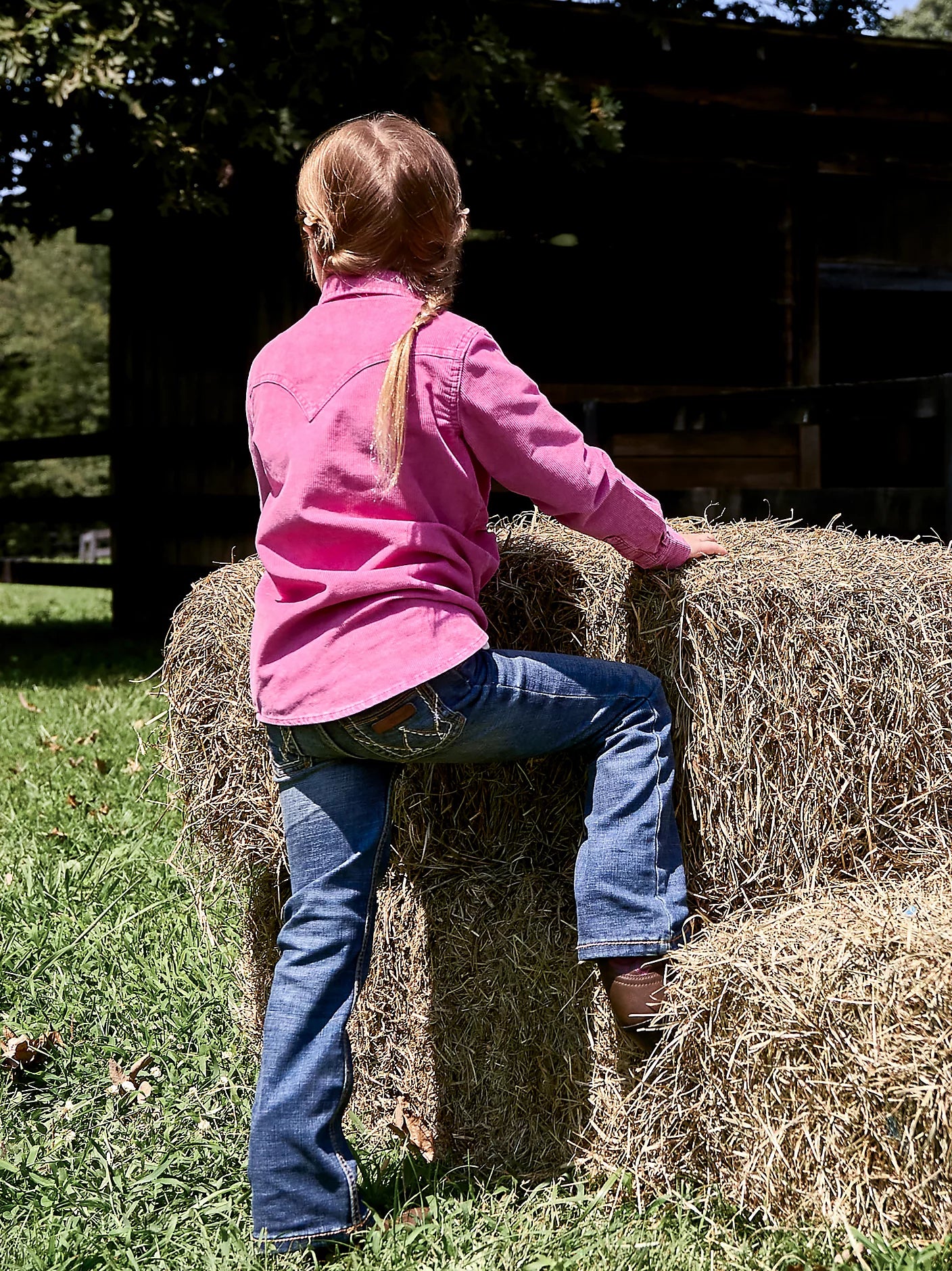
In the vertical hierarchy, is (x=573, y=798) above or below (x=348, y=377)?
below

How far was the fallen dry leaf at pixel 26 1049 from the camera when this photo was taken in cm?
274

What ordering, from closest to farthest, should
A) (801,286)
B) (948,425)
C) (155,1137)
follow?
(155,1137), (948,425), (801,286)

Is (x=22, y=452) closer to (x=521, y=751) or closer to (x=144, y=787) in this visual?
(x=144, y=787)

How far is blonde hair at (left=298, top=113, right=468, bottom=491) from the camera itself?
2.13 meters

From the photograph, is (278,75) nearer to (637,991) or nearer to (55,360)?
(637,991)

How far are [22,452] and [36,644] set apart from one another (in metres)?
1.74

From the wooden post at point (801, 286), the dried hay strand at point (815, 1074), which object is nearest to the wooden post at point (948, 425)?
the dried hay strand at point (815, 1074)

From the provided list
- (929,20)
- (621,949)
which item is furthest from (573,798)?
(929,20)

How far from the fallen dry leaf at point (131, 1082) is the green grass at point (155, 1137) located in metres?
0.02

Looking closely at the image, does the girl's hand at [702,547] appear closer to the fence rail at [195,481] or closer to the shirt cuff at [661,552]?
the shirt cuff at [661,552]

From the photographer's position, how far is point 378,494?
2.09 meters

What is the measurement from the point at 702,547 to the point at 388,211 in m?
0.85

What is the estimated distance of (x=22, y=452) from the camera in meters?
10.1

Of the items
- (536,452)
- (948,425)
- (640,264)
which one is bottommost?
(948,425)
